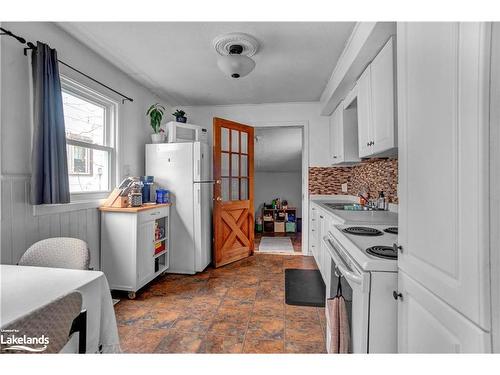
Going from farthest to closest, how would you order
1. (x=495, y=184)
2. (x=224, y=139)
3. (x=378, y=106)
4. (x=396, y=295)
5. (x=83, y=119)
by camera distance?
(x=224, y=139) → (x=83, y=119) → (x=378, y=106) → (x=396, y=295) → (x=495, y=184)

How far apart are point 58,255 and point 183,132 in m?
2.31

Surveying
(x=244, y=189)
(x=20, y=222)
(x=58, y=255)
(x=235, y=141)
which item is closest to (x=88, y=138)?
(x=20, y=222)

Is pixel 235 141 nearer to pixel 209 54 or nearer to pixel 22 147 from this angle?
pixel 209 54

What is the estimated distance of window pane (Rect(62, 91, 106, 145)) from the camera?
224cm

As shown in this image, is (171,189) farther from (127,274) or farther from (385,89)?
(385,89)

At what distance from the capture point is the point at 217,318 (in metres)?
2.08

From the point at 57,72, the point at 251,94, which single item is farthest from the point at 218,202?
the point at 57,72

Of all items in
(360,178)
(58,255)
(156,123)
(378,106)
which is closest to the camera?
(58,255)

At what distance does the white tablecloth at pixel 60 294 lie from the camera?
86 centimetres

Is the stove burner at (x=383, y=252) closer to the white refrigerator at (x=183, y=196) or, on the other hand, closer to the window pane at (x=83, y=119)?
the white refrigerator at (x=183, y=196)

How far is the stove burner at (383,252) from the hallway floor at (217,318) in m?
0.90

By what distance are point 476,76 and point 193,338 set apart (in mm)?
2060

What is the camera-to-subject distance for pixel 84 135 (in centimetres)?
243

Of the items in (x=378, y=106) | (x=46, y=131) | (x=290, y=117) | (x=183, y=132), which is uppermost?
(x=290, y=117)
